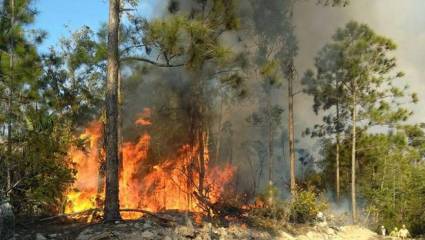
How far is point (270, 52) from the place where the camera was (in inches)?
1187

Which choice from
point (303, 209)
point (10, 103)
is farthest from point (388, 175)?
point (10, 103)

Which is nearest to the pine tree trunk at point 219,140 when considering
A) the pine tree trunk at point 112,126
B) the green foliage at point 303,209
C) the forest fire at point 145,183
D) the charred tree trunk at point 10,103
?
the forest fire at point 145,183

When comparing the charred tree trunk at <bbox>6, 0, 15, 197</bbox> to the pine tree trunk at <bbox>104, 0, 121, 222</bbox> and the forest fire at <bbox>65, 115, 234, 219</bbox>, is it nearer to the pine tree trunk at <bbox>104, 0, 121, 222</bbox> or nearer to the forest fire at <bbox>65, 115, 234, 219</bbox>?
the pine tree trunk at <bbox>104, 0, 121, 222</bbox>

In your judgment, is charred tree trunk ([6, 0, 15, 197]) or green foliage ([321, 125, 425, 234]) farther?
green foliage ([321, 125, 425, 234])

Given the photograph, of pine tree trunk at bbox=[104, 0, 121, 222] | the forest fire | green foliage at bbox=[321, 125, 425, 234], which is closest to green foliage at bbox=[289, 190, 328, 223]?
the forest fire

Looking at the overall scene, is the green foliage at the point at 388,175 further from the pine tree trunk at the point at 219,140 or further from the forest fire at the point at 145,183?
the forest fire at the point at 145,183

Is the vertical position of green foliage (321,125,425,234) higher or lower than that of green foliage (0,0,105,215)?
lower

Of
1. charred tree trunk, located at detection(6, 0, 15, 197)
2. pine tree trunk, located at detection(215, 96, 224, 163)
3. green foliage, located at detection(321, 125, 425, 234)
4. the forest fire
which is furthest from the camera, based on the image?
green foliage, located at detection(321, 125, 425, 234)

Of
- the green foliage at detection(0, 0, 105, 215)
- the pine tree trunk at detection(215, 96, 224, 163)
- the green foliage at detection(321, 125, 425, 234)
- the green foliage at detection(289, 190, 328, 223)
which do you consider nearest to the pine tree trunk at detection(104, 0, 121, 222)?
the green foliage at detection(0, 0, 105, 215)

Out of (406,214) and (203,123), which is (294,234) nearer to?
(203,123)

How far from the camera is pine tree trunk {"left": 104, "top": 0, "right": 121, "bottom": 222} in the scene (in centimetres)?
1280

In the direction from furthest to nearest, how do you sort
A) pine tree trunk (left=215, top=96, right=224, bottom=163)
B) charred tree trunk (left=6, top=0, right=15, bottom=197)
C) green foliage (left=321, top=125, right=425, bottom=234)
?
1. green foliage (left=321, top=125, right=425, bottom=234)
2. pine tree trunk (left=215, top=96, right=224, bottom=163)
3. charred tree trunk (left=6, top=0, right=15, bottom=197)

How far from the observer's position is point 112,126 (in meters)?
13.3

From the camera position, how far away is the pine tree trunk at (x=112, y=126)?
42.0ft
